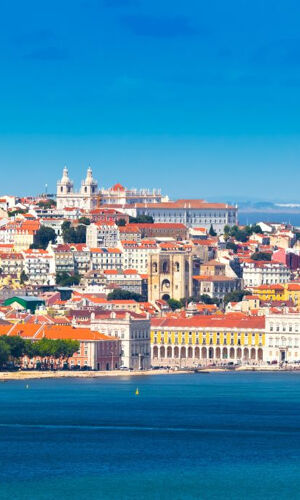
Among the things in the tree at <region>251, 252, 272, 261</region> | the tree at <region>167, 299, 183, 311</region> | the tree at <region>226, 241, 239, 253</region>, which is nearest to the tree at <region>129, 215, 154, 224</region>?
the tree at <region>226, 241, 239, 253</region>

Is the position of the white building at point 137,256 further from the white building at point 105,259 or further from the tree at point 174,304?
the tree at point 174,304

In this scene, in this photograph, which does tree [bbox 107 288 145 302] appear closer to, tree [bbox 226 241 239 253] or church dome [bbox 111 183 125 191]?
tree [bbox 226 241 239 253]

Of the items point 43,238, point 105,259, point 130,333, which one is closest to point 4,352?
point 130,333

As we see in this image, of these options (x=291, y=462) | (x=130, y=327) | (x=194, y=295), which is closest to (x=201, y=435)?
(x=291, y=462)

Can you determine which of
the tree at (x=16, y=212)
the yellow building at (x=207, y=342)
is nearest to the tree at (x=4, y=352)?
the yellow building at (x=207, y=342)

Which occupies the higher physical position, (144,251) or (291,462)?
(144,251)

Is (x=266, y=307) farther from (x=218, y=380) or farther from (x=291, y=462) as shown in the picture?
(x=291, y=462)
